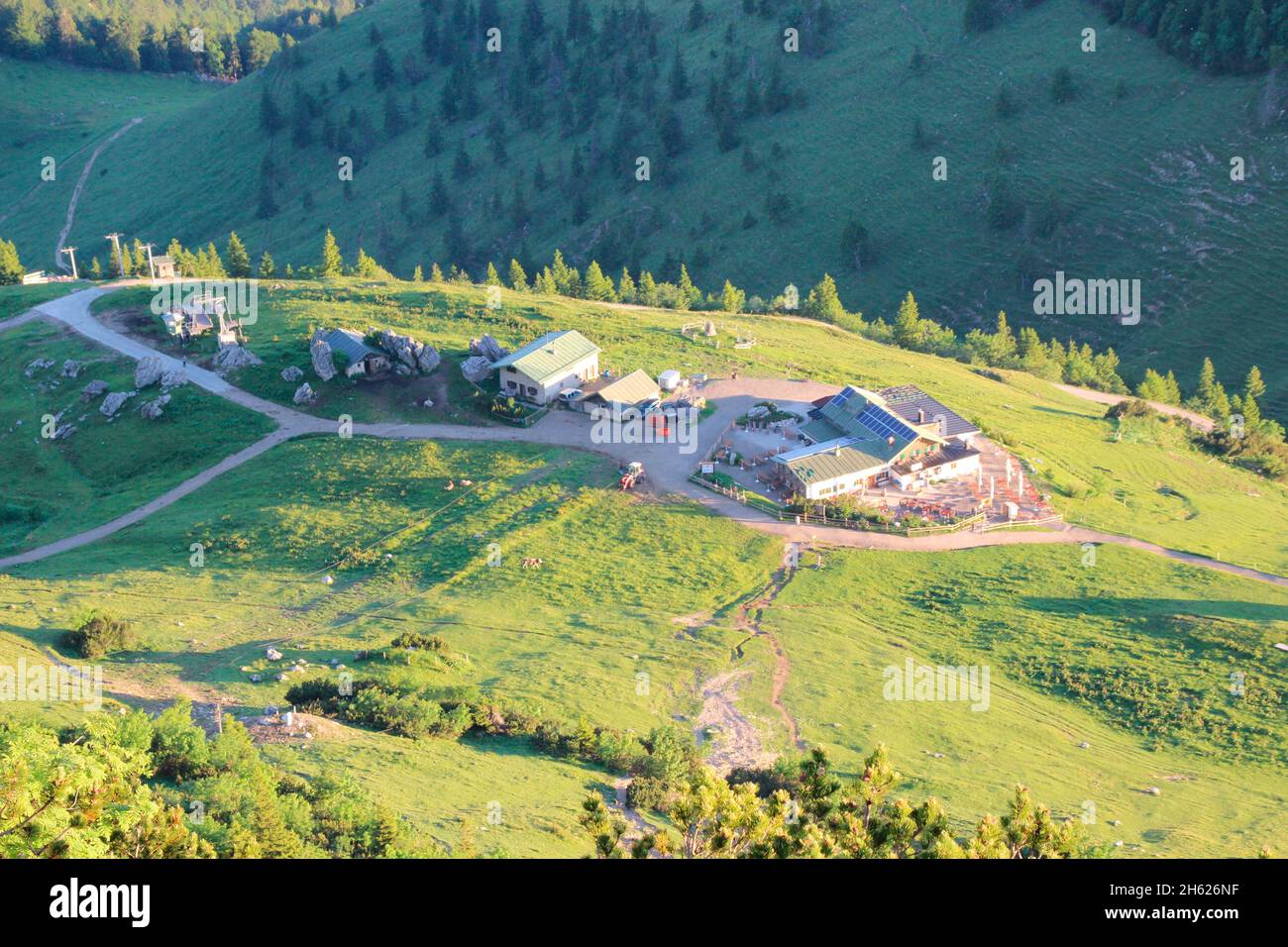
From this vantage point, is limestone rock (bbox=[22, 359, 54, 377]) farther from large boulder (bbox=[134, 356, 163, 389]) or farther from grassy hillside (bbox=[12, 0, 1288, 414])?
grassy hillside (bbox=[12, 0, 1288, 414])

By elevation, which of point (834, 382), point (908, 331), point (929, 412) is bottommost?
point (908, 331)

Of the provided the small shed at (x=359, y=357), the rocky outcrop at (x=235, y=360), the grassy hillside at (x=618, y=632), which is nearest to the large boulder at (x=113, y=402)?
the rocky outcrop at (x=235, y=360)

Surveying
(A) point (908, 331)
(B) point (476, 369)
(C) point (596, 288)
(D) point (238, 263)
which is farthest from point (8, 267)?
(A) point (908, 331)

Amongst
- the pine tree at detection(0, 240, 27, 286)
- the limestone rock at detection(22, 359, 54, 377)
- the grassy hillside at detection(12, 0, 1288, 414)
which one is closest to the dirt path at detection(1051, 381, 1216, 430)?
the grassy hillside at detection(12, 0, 1288, 414)

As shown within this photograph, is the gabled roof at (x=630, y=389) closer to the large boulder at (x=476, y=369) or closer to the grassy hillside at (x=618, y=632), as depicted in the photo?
the grassy hillside at (x=618, y=632)

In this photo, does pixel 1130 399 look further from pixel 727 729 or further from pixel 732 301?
pixel 727 729

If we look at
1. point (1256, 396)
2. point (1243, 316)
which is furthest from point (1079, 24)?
point (1256, 396)
